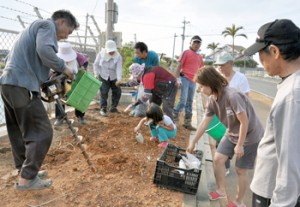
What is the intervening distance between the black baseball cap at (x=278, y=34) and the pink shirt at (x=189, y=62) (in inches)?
178

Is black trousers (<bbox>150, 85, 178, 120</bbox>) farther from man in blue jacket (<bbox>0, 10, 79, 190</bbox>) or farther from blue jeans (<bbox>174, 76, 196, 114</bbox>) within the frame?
man in blue jacket (<bbox>0, 10, 79, 190</bbox>)

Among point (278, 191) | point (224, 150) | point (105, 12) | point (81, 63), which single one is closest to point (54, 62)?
point (224, 150)

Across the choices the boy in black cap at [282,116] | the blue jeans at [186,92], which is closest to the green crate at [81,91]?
the blue jeans at [186,92]

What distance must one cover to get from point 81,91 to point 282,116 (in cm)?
361

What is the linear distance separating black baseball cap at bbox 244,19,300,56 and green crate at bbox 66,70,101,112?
3.38 metres

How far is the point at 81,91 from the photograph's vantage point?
4367mm

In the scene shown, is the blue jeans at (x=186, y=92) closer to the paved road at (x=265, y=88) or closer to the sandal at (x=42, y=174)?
the sandal at (x=42, y=174)

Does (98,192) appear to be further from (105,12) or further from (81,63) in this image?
(105,12)

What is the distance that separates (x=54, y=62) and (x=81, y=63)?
2773 mm

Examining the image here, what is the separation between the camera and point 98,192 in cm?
287

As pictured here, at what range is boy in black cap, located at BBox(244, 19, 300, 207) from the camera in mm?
1159

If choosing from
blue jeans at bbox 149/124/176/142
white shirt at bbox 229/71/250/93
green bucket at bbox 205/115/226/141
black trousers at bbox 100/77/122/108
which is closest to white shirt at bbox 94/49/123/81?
black trousers at bbox 100/77/122/108

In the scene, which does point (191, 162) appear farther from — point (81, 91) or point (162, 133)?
point (81, 91)

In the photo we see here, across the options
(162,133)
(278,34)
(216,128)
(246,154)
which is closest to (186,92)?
(162,133)
